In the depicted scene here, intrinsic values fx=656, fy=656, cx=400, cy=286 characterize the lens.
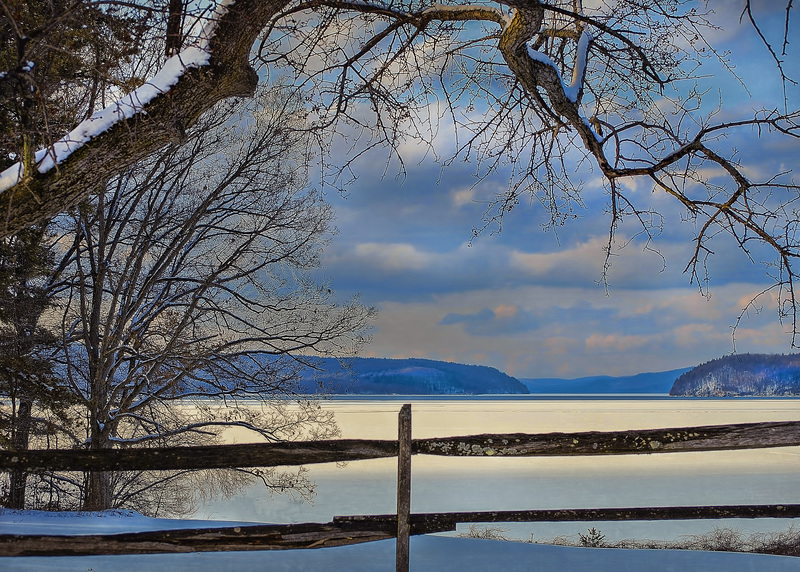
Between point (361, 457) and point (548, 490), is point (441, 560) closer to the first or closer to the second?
point (361, 457)

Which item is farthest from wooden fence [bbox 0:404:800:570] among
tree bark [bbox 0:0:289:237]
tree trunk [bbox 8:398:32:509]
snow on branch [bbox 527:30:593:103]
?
tree trunk [bbox 8:398:32:509]

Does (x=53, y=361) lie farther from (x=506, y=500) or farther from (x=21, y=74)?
(x=506, y=500)

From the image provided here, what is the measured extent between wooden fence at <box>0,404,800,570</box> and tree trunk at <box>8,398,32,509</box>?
213 inches

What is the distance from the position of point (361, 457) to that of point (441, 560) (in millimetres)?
1177

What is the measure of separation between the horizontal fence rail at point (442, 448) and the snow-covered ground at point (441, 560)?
31.6 inches

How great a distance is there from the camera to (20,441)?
392 inches

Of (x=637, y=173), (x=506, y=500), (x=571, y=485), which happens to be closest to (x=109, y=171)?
(x=637, y=173)

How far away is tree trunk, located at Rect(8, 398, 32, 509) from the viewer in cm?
984

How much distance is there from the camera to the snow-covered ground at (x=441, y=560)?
509cm

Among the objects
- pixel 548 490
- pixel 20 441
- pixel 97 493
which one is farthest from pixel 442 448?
pixel 548 490

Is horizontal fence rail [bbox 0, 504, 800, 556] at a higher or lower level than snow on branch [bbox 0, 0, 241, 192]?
lower

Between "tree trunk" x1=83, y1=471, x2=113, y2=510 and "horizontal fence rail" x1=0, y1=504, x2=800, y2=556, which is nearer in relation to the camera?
"horizontal fence rail" x1=0, y1=504, x2=800, y2=556

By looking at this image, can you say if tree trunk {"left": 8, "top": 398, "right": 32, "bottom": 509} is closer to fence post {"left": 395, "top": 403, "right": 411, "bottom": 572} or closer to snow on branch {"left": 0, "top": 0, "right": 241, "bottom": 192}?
snow on branch {"left": 0, "top": 0, "right": 241, "bottom": 192}

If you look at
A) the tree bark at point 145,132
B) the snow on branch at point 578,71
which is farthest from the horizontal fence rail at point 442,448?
the snow on branch at point 578,71
